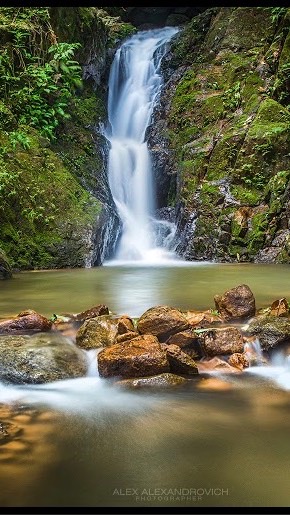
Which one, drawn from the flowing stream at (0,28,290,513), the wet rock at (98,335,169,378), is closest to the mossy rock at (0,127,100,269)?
the flowing stream at (0,28,290,513)

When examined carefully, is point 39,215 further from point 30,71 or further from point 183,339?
point 183,339

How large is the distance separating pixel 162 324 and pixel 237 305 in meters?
1.33

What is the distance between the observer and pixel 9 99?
1431 cm

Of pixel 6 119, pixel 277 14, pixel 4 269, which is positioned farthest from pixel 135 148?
pixel 4 269

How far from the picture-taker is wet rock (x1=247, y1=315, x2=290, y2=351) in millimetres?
4848

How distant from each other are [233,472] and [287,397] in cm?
140

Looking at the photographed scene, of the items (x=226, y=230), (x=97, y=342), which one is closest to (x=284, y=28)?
(x=226, y=230)

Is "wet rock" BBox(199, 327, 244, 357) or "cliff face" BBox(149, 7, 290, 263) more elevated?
"cliff face" BBox(149, 7, 290, 263)

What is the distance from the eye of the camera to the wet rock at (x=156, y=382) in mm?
4086

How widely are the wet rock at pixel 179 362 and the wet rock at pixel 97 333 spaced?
2.61 ft

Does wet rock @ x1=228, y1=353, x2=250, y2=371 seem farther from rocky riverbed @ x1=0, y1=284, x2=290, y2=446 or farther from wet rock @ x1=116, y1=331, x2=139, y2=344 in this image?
wet rock @ x1=116, y1=331, x2=139, y2=344

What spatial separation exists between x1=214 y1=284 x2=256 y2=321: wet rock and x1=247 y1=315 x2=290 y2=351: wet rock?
477 mm

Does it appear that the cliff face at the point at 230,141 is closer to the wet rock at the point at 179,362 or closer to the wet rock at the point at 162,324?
the wet rock at the point at 162,324

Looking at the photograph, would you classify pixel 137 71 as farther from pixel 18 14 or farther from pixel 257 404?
pixel 257 404
